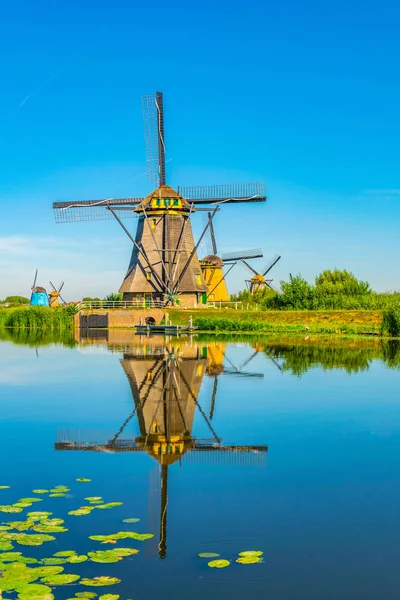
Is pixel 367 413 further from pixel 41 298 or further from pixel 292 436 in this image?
pixel 41 298

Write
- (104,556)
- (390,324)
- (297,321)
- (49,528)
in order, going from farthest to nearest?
(297,321)
(390,324)
(49,528)
(104,556)

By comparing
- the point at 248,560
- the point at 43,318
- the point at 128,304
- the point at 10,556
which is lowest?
the point at 248,560

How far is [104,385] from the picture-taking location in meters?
15.0

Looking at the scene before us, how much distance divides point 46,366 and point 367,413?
1107cm

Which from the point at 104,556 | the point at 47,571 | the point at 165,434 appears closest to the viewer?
the point at 47,571

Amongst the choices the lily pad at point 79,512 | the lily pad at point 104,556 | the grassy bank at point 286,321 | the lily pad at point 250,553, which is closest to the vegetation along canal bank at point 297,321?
the grassy bank at point 286,321

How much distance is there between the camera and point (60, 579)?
15.0ft

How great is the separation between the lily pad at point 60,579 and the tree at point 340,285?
4040cm

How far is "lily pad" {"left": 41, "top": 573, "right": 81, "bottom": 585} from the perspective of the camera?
4.53m

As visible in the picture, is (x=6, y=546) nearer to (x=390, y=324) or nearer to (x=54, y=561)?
(x=54, y=561)

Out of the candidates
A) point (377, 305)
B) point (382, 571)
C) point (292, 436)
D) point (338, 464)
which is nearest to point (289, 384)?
point (292, 436)

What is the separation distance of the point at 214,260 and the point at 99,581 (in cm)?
5108

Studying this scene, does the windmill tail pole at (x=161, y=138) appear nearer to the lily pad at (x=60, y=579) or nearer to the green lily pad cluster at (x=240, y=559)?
the green lily pad cluster at (x=240, y=559)

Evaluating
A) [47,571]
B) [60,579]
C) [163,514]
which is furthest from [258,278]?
[60,579]
